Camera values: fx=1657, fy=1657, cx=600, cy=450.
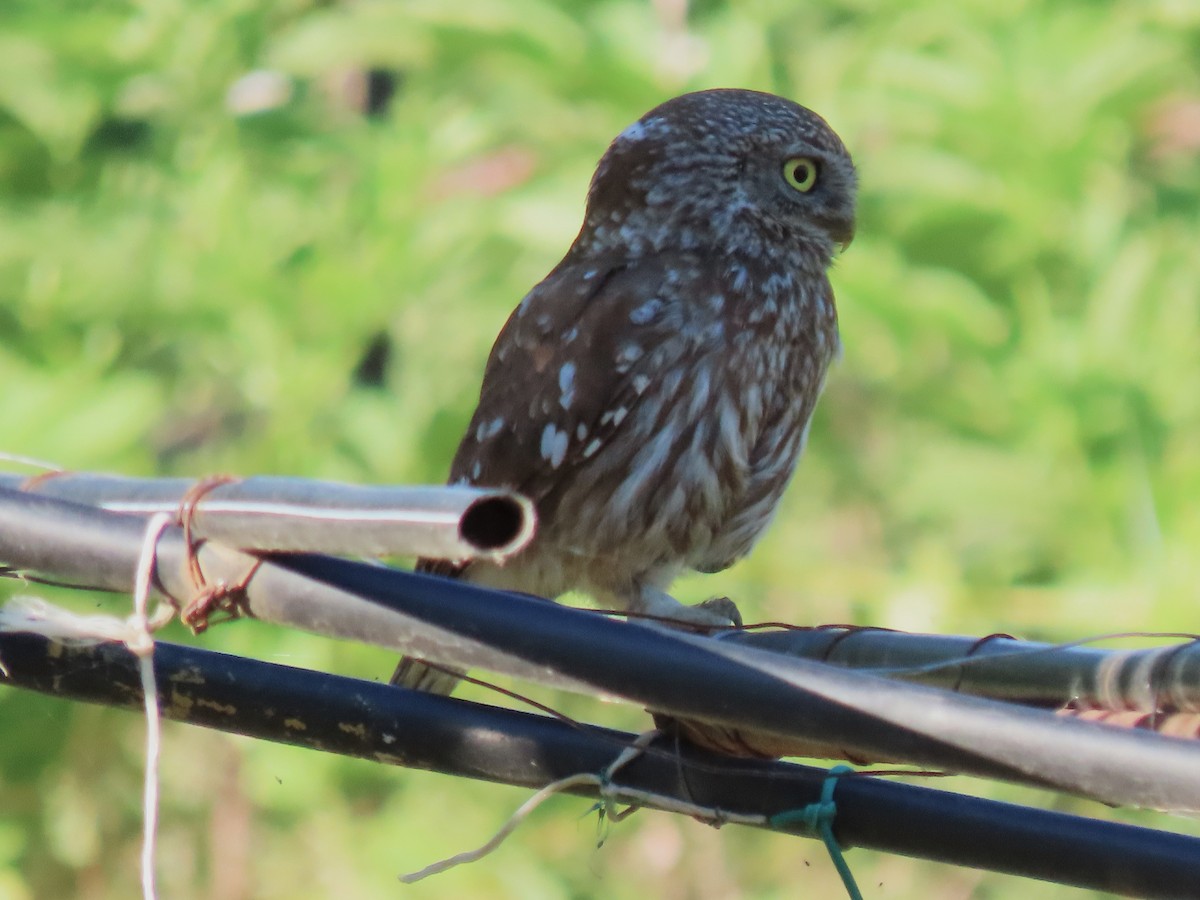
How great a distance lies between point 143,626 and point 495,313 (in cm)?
362

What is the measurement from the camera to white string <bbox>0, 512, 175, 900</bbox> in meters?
1.57

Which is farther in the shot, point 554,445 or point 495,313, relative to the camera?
point 495,313

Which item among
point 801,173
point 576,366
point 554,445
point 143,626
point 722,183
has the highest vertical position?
point 801,173

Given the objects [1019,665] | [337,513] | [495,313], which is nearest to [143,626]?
[337,513]

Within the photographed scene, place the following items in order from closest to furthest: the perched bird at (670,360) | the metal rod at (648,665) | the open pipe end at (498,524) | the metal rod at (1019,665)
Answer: the open pipe end at (498,524) < the metal rod at (648,665) < the metal rod at (1019,665) < the perched bird at (670,360)

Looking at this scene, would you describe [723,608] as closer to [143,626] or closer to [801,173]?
[801,173]

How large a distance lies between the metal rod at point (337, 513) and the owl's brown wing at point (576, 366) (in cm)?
155

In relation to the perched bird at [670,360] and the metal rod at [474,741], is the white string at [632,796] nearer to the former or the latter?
the metal rod at [474,741]

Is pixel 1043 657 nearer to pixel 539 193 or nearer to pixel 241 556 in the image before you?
pixel 241 556

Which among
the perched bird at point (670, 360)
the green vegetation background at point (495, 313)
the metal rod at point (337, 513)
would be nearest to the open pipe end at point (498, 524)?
the metal rod at point (337, 513)

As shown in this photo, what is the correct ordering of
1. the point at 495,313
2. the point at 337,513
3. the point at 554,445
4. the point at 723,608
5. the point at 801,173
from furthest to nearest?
the point at 495,313, the point at 801,173, the point at 554,445, the point at 723,608, the point at 337,513

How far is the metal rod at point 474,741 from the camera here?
174 centimetres

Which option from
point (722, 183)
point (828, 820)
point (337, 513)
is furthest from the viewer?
point (722, 183)

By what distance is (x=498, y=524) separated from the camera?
4.28 ft
